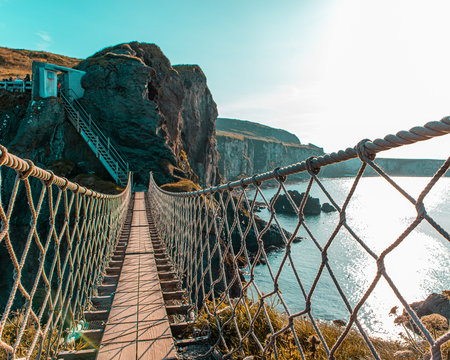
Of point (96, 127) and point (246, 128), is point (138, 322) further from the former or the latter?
point (246, 128)

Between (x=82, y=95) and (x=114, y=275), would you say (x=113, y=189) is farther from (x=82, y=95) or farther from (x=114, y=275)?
(x=114, y=275)

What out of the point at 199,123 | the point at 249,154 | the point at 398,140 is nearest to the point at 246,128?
the point at 249,154

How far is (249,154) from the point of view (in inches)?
5522

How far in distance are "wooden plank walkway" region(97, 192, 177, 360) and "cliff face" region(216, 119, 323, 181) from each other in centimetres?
9549

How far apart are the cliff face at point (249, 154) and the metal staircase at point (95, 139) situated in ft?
252

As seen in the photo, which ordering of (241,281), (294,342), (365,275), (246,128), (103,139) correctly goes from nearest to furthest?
(294,342) < (241,281) < (103,139) < (365,275) < (246,128)

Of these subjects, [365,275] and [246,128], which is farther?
[246,128]

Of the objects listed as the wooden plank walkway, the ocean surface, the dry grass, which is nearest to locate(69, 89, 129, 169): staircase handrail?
the ocean surface

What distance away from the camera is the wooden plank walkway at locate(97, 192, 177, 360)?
2.17 metres

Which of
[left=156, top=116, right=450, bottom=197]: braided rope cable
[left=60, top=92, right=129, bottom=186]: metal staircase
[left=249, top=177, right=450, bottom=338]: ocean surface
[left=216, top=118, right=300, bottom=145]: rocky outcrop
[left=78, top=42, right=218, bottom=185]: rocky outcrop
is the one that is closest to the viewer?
[left=156, top=116, right=450, bottom=197]: braided rope cable

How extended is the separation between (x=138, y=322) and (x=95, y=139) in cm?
2091

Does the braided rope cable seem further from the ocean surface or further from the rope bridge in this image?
the ocean surface

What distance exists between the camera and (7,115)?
20.7 meters

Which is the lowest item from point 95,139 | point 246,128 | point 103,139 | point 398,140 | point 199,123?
point 398,140
